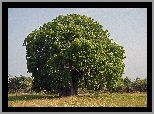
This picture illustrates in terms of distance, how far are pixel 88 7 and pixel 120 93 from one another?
394 cm

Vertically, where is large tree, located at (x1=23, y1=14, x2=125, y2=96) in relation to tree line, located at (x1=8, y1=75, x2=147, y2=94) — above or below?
above

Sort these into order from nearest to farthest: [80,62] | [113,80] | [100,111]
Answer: [100,111] → [80,62] → [113,80]

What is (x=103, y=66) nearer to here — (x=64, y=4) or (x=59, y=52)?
(x=59, y=52)

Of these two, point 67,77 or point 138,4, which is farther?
point 67,77

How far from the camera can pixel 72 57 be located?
11.9 meters

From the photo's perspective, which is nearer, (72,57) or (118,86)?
(72,57)

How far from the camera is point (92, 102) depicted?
10062 mm

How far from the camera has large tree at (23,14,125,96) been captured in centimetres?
1191

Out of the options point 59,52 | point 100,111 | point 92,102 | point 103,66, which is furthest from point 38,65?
point 100,111

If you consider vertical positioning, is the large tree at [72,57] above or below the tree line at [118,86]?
above

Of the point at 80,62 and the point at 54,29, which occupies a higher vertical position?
the point at 54,29

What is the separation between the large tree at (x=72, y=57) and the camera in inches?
469

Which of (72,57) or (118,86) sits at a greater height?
(72,57)

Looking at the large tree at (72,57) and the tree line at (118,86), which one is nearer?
the tree line at (118,86)
